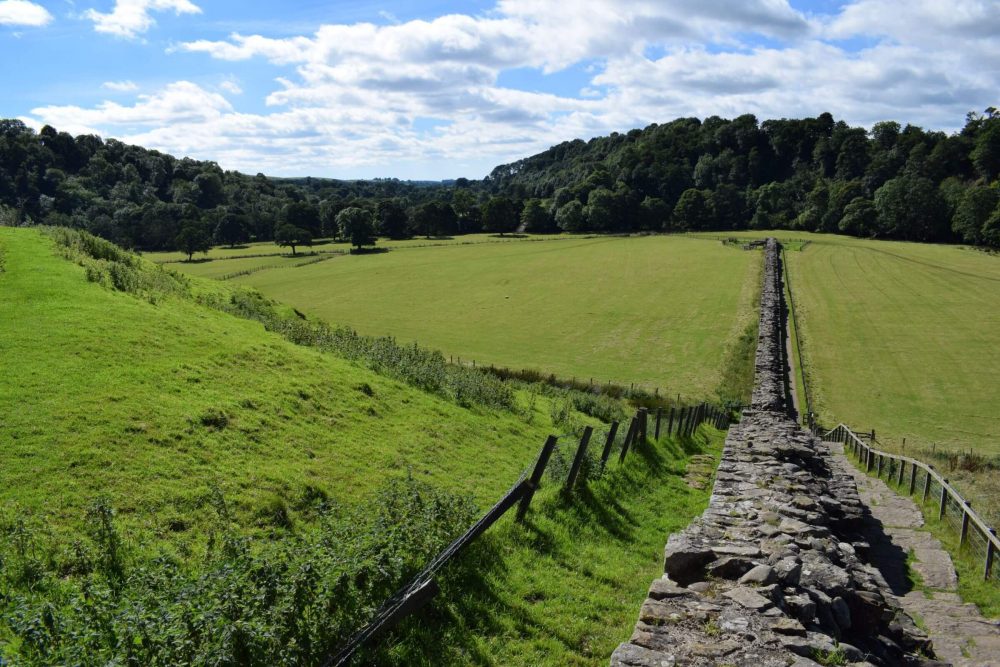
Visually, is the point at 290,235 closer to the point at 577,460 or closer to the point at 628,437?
the point at 628,437

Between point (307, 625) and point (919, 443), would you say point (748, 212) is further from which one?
point (307, 625)

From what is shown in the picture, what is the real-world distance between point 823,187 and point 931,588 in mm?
161551

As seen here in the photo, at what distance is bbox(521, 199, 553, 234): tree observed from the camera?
164 metres

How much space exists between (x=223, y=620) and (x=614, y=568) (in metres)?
7.13

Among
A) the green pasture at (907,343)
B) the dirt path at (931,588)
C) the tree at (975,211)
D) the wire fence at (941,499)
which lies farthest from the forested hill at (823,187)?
the dirt path at (931,588)

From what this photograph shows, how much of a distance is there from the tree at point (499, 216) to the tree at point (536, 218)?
3.65 m

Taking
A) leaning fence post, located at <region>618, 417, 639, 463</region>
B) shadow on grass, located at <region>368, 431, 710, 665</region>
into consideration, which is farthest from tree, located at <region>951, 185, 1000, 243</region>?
shadow on grass, located at <region>368, 431, 710, 665</region>

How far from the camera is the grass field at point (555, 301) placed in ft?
179

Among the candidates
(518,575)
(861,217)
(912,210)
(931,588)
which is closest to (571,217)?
(861,217)

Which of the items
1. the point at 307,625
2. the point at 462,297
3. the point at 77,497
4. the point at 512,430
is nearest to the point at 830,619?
the point at 307,625

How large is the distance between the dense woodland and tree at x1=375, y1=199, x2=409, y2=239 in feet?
1.08

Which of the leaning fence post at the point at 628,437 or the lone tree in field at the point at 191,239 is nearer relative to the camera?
the leaning fence post at the point at 628,437

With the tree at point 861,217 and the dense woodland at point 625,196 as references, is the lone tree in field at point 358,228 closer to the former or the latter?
the dense woodland at point 625,196

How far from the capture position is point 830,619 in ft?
26.7
